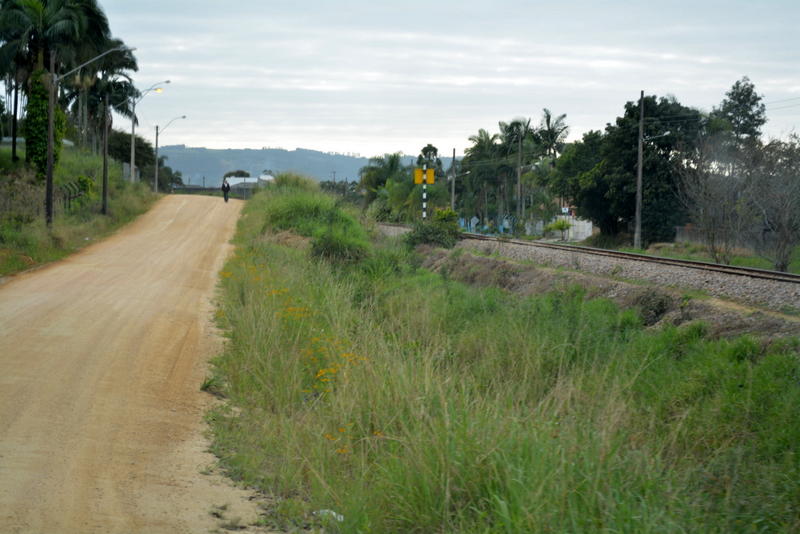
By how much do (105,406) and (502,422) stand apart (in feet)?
15.0

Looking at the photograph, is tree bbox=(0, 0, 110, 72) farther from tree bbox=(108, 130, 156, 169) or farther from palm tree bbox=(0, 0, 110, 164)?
tree bbox=(108, 130, 156, 169)

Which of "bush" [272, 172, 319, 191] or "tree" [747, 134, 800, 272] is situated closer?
"tree" [747, 134, 800, 272]

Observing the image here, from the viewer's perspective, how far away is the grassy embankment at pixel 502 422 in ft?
18.4

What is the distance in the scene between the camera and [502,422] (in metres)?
6.29

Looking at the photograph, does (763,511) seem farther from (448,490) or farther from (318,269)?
(318,269)

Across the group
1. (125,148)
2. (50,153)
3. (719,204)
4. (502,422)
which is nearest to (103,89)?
(125,148)

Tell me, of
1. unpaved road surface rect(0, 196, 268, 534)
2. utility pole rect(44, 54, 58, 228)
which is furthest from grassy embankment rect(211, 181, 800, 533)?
utility pole rect(44, 54, 58, 228)

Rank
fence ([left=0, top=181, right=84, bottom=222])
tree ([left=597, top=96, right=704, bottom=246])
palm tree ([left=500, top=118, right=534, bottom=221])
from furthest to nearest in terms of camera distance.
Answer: palm tree ([left=500, top=118, right=534, bottom=221]) < tree ([left=597, top=96, right=704, bottom=246]) < fence ([left=0, top=181, right=84, bottom=222])

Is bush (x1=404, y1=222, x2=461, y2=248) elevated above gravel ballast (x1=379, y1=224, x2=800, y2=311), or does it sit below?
above

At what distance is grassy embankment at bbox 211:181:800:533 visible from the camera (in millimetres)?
5594

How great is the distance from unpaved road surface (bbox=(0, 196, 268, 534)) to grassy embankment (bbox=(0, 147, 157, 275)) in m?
5.00

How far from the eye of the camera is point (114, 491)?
617cm

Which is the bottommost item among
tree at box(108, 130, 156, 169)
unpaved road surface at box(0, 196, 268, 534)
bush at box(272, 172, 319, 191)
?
unpaved road surface at box(0, 196, 268, 534)

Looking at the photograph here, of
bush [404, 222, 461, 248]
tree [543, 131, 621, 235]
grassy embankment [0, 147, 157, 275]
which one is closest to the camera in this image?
grassy embankment [0, 147, 157, 275]
